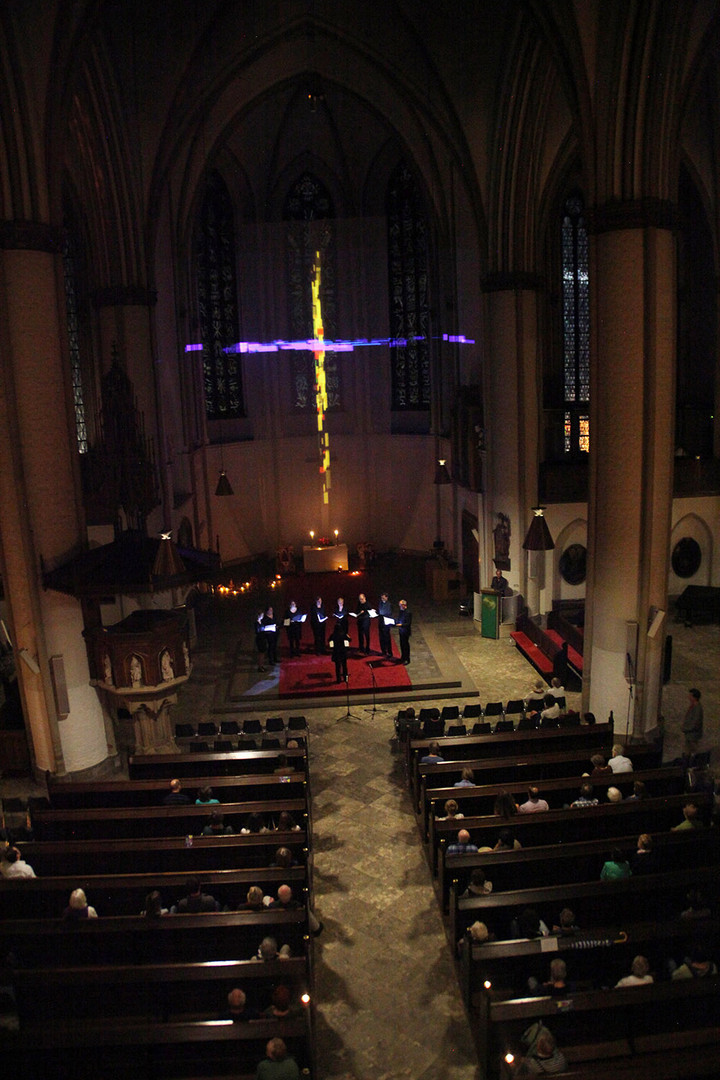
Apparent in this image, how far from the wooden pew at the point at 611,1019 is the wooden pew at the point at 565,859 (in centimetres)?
219

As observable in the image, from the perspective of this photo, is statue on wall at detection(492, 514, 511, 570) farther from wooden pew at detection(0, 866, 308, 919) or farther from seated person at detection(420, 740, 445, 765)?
wooden pew at detection(0, 866, 308, 919)

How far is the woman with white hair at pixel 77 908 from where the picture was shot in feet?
29.3

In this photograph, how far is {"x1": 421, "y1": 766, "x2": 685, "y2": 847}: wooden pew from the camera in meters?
11.5

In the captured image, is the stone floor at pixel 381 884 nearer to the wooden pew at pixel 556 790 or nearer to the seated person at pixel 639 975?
the wooden pew at pixel 556 790

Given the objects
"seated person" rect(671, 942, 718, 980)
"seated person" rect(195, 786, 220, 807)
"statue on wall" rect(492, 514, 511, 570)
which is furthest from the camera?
"statue on wall" rect(492, 514, 511, 570)

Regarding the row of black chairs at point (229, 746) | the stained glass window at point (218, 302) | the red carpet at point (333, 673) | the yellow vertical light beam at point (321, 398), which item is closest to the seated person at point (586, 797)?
the row of black chairs at point (229, 746)

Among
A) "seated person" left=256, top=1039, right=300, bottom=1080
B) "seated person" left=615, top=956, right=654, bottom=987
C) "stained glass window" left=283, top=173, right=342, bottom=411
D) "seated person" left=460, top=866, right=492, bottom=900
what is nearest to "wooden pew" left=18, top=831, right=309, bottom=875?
"seated person" left=460, top=866, right=492, bottom=900

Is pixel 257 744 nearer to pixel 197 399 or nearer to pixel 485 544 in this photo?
pixel 485 544

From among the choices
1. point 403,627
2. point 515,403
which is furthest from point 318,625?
point 515,403

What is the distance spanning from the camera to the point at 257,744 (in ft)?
51.2

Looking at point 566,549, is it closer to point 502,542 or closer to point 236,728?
point 502,542

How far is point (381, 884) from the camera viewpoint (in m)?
11.2

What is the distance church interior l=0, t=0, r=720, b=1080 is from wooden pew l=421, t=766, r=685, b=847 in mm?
Result: 953

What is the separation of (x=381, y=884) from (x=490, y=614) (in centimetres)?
1091
